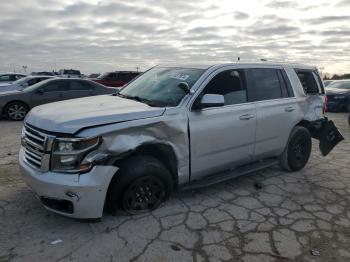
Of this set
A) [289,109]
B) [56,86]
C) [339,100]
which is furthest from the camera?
[339,100]

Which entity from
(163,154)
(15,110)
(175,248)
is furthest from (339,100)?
(175,248)

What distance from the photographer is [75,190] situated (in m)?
3.62

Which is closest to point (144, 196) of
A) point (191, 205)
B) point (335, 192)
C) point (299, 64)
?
point (191, 205)

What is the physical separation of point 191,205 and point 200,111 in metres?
1.21

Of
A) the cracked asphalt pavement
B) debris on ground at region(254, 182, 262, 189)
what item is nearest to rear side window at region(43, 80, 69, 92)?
the cracked asphalt pavement

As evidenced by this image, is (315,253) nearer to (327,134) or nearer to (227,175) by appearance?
(227,175)

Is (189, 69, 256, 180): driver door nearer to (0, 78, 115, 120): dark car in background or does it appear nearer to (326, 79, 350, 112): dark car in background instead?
(0, 78, 115, 120): dark car in background

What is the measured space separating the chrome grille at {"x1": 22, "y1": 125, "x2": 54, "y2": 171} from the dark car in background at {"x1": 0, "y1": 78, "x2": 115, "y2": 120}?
8.67 m

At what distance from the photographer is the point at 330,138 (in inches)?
259

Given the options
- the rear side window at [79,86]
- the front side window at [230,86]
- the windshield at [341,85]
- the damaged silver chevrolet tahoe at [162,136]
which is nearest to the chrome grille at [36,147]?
the damaged silver chevrolet tahoe at [162,136]

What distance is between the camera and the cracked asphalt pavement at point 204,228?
11.6 ft

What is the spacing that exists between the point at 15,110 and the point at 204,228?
10.0 metres

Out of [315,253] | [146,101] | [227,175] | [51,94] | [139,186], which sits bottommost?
[315,253]

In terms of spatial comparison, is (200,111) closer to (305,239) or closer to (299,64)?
(305,239)
